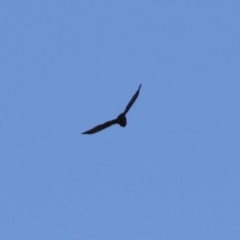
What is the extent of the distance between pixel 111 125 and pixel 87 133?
110cm

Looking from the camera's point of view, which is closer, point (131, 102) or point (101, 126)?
point (101, 126)

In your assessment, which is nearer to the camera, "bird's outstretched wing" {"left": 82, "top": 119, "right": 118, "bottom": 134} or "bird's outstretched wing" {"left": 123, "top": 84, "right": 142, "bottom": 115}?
"bird's outstretched wing" {"left": 82, "top": 119, "right": 118, "bottom": 134}

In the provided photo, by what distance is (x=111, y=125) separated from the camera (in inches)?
1591

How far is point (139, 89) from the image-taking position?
4184cm

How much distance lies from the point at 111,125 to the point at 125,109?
1.13m

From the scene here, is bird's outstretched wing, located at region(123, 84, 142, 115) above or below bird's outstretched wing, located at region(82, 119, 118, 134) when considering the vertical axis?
above

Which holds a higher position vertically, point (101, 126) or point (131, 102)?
point (131, 102)

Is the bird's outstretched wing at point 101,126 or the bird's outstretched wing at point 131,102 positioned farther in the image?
the bird's outstretched wing at point 131,102

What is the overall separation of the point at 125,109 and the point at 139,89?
1.38 meters

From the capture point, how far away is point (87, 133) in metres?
40.3

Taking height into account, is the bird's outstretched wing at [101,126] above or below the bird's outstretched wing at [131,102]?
below

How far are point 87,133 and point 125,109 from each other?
2.09 meters
